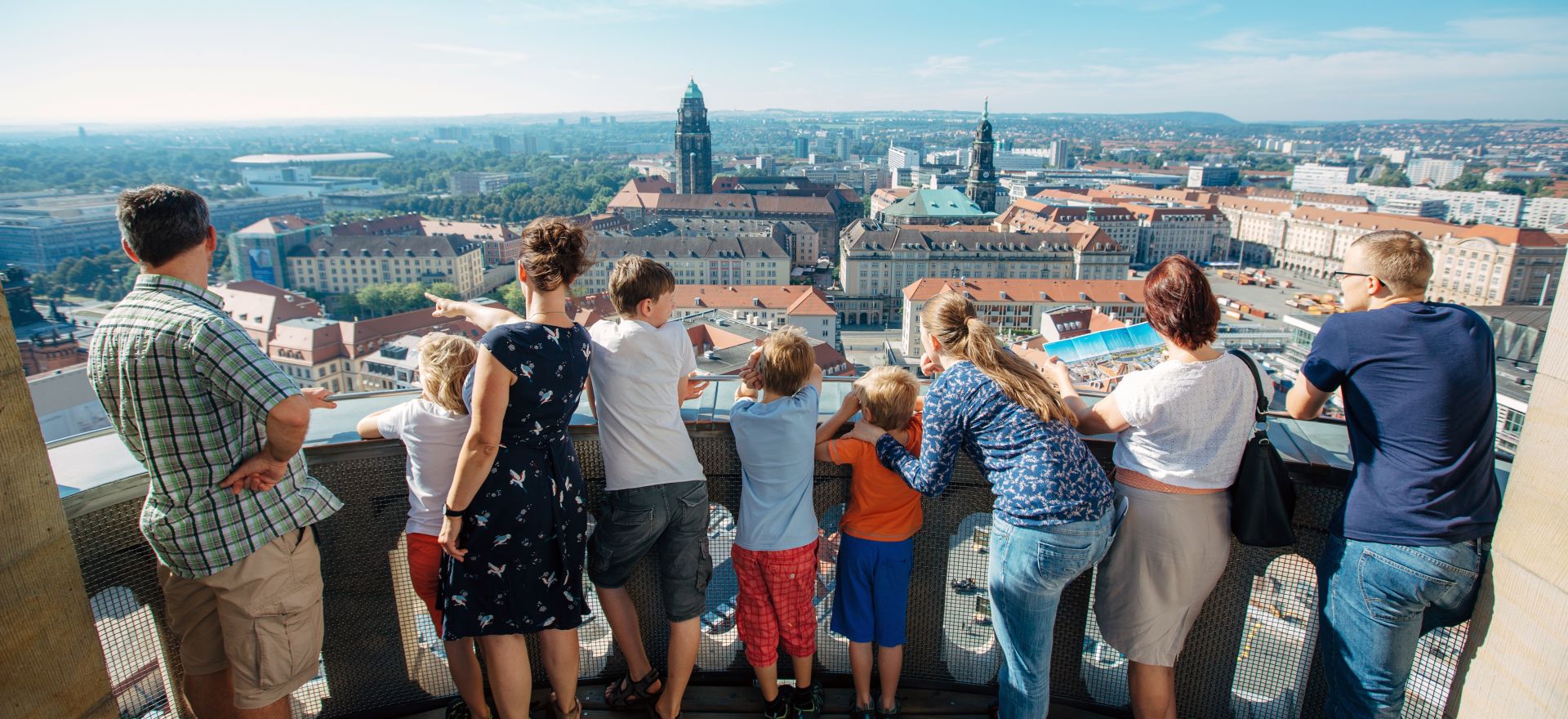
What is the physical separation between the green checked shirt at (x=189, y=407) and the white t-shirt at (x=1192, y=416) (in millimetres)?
1524

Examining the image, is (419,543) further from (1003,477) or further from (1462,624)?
(1462,624)

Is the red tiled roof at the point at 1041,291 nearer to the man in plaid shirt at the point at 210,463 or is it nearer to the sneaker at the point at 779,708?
the sneaker at the point at 779,708

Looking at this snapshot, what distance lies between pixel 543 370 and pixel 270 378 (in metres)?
0.44

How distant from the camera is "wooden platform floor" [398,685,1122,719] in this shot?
211cm

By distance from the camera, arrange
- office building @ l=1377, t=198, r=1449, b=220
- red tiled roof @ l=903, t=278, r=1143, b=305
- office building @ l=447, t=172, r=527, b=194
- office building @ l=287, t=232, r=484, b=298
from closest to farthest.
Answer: red tiled roof @ l=903, t=278, r=1143, b=305, office building @ l=287, t=232, r=484, b=298, office building @ l=1377, t=198, r=1449, b=220, office building @ l=447, t=172, r=527, b=194

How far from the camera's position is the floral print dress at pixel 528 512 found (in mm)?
1565

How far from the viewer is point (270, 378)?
1375mm

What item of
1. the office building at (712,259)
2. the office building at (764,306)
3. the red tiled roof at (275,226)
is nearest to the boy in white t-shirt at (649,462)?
the office building at (764,306)

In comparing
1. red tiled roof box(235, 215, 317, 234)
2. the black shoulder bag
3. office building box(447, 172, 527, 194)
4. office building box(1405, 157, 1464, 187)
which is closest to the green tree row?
office building box(447, 172, 527, 194)

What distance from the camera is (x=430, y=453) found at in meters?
1.74

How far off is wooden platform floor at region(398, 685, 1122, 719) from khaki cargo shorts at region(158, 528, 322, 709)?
607 millimetres

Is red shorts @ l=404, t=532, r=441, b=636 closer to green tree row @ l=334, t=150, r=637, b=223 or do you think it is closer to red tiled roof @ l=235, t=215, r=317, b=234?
red tiled roof @ l=235, t=215, r=317, b=234

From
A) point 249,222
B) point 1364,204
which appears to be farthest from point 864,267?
point 249,222

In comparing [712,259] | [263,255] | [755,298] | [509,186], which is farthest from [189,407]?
[509,186]
